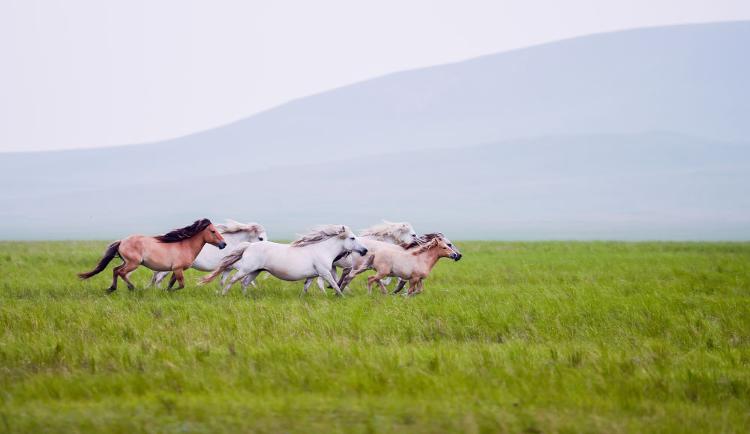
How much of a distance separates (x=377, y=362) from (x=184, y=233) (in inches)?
323

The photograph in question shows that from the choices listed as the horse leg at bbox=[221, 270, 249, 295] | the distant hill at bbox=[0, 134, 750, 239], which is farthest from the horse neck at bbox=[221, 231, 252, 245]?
the distant hill at bbox=[0, 134, 750, 239]

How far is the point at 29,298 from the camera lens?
48.5ft

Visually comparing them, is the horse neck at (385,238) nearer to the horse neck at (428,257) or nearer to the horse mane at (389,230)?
the horse mane at (389,230)

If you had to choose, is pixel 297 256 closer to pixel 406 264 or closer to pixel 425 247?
pixel 406 264

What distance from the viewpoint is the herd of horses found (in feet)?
51.2

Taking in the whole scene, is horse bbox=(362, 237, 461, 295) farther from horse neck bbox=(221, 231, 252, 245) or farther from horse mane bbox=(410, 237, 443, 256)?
horse neck bbox=(221, 231, 252, 245)

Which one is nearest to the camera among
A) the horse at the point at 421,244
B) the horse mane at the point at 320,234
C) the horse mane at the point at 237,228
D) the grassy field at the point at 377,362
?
the grassy field at the point at 377,362

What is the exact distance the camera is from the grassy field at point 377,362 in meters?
6.88

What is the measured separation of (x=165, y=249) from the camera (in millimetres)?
15766

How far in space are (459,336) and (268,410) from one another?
180 inches

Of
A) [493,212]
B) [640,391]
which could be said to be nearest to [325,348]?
[640,391]

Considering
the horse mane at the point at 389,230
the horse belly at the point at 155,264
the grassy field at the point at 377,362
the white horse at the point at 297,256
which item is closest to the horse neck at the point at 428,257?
the grassy field at the point at 377,362

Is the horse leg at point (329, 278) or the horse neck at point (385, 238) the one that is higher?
the horse neck at point (385, 238)

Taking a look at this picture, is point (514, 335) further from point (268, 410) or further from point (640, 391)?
point (268, 410)
